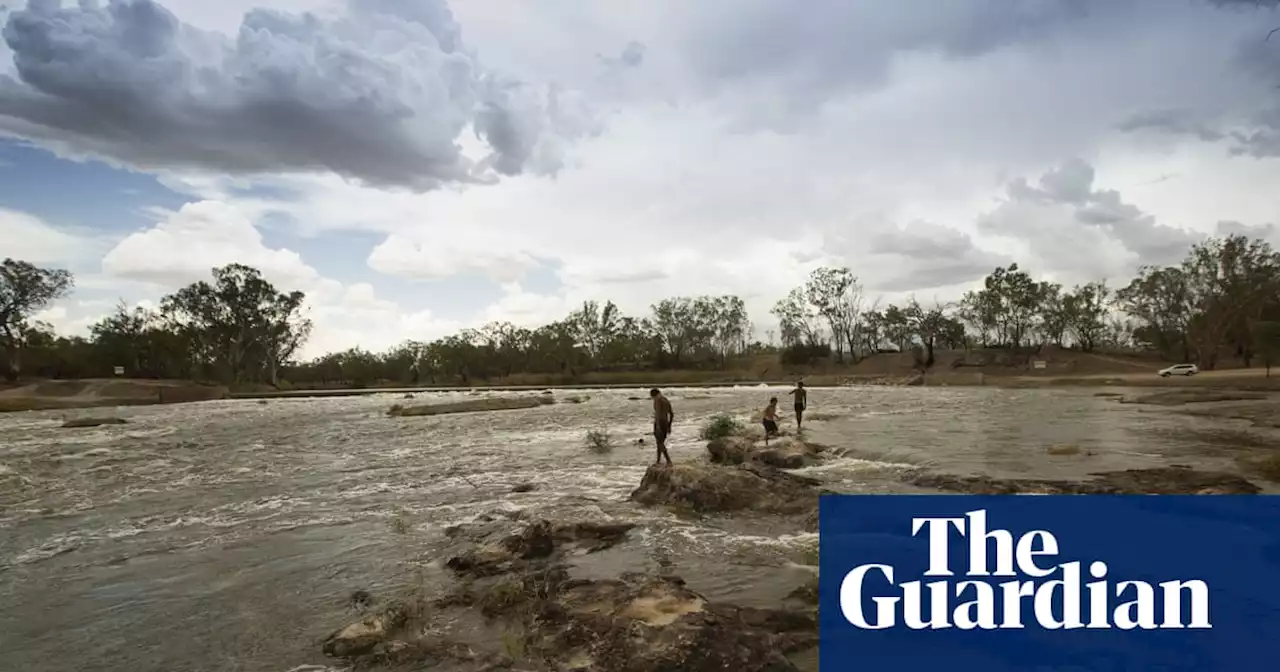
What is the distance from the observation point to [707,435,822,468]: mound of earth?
16594 mm

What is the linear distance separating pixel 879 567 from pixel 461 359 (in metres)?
107

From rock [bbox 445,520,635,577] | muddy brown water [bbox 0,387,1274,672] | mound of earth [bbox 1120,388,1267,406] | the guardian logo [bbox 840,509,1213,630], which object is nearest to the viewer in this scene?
the guardian logo [bbox 840,509,1213,630]

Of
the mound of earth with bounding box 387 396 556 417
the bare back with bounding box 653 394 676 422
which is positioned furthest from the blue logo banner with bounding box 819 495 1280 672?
the mound of earth with bounding box 387 396 556 417

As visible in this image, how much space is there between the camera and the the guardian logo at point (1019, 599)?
6355 millimetres

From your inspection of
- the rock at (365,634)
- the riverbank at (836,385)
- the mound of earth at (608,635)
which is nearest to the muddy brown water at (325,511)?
the rock at (365,634)

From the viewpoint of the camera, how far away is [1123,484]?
41.3 ft

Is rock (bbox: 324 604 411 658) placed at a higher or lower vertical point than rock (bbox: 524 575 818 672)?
lower

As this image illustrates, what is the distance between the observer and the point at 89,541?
1198 cm

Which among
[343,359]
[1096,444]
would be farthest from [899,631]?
[343,359]

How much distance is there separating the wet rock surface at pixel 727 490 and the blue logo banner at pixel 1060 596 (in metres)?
1.95

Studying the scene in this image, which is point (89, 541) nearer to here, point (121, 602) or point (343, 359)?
point (121, 602)

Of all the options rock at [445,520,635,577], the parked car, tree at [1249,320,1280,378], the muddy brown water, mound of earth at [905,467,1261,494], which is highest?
tree at [1249,320,1280,378]

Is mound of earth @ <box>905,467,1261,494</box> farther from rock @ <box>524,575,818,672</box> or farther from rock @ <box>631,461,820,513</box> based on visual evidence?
rock @ <box>524,575,818,672</box>

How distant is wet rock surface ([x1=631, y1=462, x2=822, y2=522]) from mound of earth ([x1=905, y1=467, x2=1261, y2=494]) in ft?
9.99
